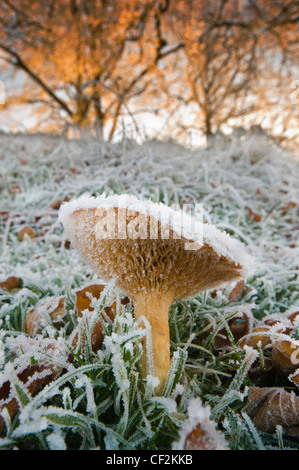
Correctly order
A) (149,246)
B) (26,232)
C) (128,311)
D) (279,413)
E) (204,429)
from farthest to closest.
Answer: (26,232) < (128,311) < (279,413) < (149,246) < (204,429)

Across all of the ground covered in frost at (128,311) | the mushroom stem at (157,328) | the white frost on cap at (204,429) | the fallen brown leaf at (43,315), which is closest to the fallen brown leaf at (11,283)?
the ground covered in frost at (128,311)

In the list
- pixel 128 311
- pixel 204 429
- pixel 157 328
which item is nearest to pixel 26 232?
pixel 128 311

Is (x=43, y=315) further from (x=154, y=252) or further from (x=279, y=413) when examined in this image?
(x=279, y=413)

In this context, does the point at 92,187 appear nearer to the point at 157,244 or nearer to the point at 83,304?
the point at 83,304

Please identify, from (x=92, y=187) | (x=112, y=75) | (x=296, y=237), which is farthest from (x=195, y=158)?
(x=112, y=75)

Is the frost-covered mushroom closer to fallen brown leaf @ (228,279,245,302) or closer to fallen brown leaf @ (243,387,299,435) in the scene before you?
fallen brown leaf @ (243,387,299,435)

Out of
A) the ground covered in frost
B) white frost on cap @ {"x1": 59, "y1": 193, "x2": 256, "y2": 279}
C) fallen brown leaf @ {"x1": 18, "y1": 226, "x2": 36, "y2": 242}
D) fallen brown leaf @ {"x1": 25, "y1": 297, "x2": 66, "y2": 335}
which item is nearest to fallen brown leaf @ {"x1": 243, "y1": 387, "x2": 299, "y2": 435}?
the ground covered in frost
